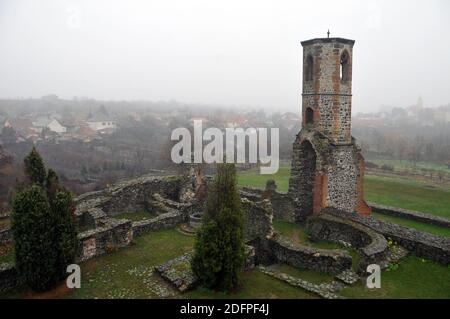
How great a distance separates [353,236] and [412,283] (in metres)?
3.53

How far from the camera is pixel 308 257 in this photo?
537 inches

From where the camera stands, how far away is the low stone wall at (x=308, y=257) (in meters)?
13.1

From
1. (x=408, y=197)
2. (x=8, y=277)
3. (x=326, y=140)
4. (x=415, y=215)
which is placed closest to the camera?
(x=8, y=277)

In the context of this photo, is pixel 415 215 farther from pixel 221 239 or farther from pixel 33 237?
pixel 33 237

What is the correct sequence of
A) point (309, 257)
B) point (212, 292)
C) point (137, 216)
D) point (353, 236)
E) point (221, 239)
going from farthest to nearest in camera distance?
point (137, 216) → point (353, 236) → point (309, 257) → point (212, 292) → point (221, 239)

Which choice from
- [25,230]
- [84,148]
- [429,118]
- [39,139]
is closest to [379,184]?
[25,230]

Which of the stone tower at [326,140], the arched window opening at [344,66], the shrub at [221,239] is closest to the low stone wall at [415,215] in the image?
the stone tower at [326,140]

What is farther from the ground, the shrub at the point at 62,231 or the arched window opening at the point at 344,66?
the arched window opening at the point at 344,66

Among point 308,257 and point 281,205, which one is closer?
point 308,257

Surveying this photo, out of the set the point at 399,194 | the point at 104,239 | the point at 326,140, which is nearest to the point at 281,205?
the point at 326,140

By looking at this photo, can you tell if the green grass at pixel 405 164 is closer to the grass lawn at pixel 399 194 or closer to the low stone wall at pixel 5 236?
the grass lawn at pixel 399 194

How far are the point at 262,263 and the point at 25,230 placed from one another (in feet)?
29.0

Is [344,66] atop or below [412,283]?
atop

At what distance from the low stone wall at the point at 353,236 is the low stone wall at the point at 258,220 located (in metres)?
2.63
